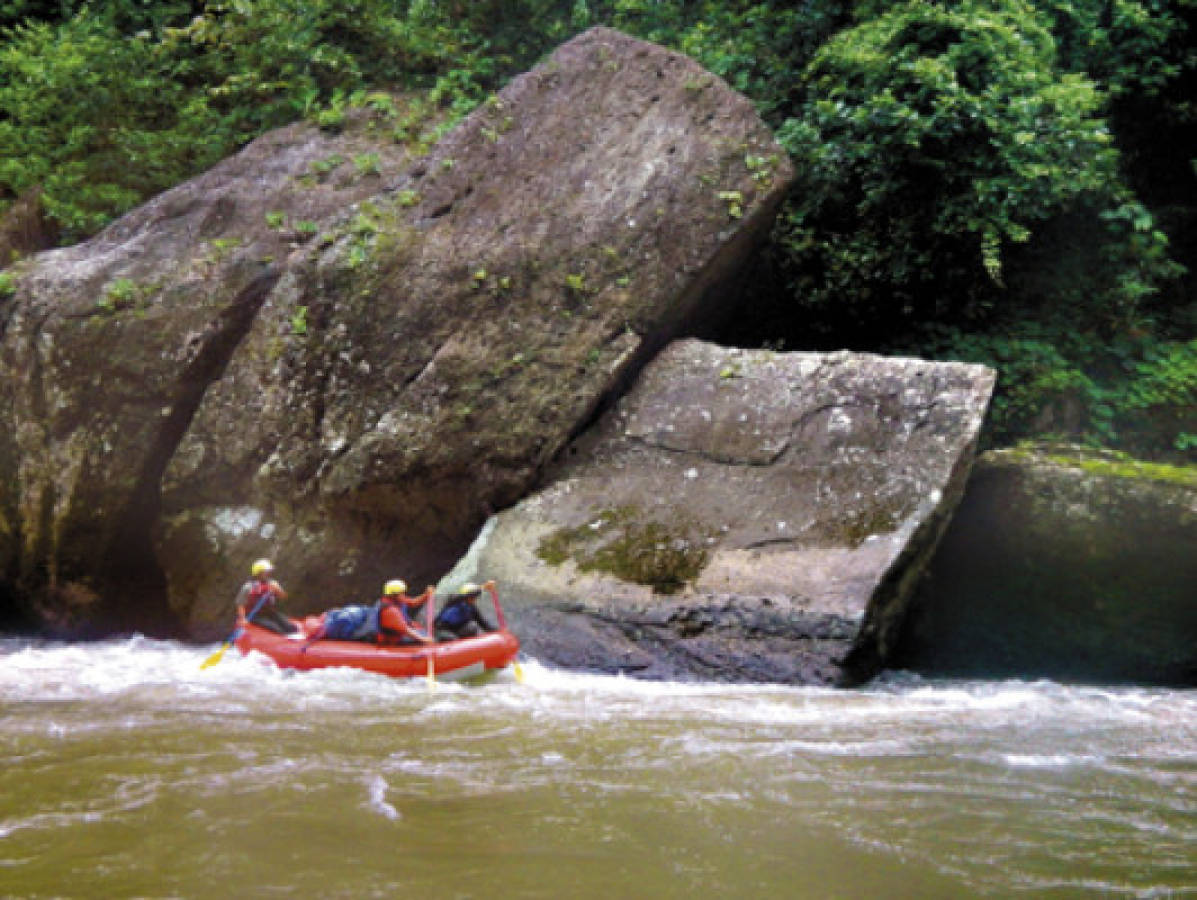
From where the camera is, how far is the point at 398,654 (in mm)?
6871

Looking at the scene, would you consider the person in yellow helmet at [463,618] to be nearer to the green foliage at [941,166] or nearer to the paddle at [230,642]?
the paddle at [230,642]

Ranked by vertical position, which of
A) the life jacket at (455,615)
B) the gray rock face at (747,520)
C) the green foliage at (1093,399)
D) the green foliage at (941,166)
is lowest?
the life jacket at (455,615)

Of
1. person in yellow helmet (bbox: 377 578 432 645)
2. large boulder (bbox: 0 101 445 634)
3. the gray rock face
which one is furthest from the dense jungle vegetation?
person in yellow helmet (bbox: 377 578 432 645)

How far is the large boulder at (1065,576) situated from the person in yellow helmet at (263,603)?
178 inches

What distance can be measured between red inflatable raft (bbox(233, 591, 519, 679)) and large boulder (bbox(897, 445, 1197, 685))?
3.01 metres

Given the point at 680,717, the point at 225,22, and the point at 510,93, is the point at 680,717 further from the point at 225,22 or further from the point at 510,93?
the point at 225,22

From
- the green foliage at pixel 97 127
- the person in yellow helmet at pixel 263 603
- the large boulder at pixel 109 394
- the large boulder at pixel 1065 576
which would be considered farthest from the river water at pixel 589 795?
the green foliage at pixel 97 127

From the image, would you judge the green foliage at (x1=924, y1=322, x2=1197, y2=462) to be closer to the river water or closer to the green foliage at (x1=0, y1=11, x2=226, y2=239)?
the river water

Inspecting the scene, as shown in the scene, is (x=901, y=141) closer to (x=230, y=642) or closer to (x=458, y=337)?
(x=458, y=337)

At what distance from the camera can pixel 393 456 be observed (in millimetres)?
8133

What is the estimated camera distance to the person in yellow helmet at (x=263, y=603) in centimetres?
752

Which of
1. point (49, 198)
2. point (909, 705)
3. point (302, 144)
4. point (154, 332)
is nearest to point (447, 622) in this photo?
point (909, 705)

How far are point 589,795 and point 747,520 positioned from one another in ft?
12.2

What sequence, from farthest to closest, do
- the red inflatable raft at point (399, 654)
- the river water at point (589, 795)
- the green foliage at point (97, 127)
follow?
the green foliage at point (97, 127) < the red inflatable raft at point (399, 654) < the river water at point (589, 795)
